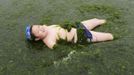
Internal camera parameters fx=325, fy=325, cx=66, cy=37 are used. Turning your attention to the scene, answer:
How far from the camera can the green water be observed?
19.1ft

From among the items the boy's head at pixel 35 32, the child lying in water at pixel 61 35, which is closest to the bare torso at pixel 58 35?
the child lying in water at pixel 61 35

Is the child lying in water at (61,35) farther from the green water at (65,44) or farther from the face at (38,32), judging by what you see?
the green water at (65,44)

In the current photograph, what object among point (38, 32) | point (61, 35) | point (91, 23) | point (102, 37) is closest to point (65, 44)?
point (61, 35)

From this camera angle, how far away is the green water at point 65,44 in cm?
582

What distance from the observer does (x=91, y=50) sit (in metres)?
6.21

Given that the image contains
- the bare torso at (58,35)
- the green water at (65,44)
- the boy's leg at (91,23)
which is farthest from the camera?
the boy's leg at (91,23)

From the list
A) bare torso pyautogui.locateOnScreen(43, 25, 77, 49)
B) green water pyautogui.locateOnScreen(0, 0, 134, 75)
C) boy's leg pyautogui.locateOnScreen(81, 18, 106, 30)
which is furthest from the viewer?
boy's leg pyautogui.locateOnScreen(81, 18, 106, 30)

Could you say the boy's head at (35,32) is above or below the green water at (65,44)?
above

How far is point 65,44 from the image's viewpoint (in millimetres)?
6504

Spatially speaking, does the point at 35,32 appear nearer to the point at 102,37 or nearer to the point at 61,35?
the point at 61,35

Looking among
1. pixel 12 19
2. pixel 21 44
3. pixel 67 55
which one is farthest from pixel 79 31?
pixel 12 19

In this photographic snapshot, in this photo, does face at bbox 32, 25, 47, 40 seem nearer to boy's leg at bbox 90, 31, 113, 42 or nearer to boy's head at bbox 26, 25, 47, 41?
boy's head at bbox 26, 25, 47, 41

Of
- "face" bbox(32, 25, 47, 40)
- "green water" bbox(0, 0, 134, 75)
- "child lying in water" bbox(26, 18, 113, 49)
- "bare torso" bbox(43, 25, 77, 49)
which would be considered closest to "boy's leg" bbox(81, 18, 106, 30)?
"green water" bbox(0, 0, 134, 75)

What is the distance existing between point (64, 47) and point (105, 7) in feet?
6.55
